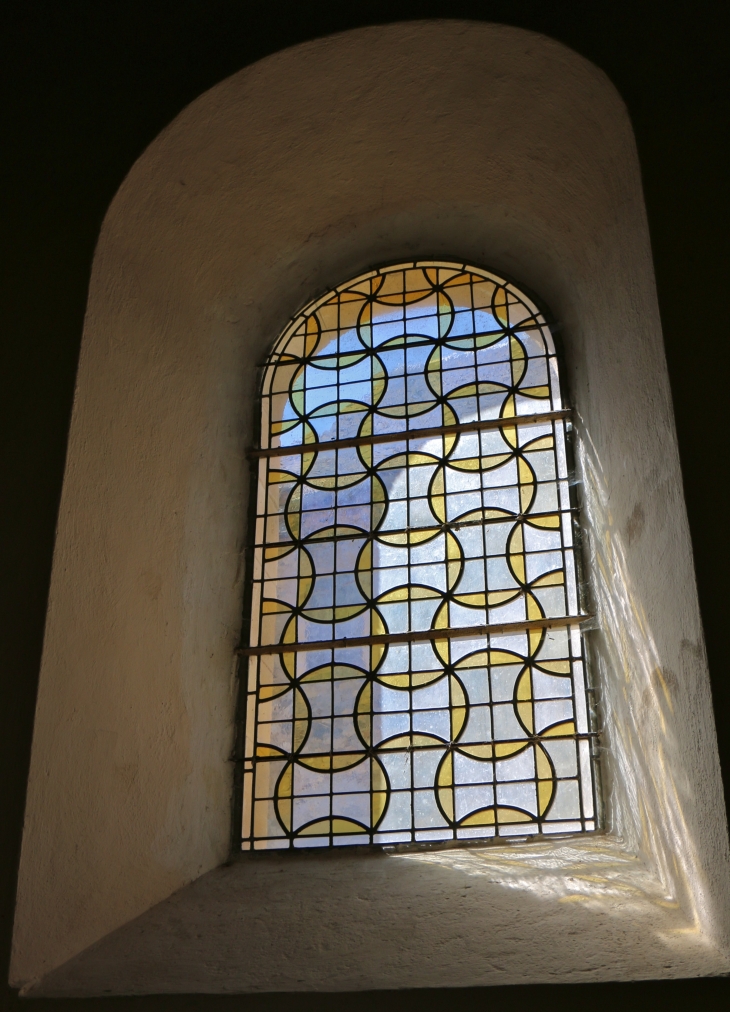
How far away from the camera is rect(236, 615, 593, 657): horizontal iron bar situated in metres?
3.83

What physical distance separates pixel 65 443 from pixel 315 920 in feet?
5.18

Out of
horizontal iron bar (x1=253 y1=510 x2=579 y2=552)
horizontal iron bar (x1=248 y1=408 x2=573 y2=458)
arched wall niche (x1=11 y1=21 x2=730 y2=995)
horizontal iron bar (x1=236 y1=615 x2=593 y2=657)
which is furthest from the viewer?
horizontal iron bar (x1=248 y1=408 x2=573 y2=458)

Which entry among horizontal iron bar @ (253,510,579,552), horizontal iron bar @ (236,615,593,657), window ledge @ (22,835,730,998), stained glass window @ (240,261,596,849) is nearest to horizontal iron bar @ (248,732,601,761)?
stained glass window @ (240,261,596,849)

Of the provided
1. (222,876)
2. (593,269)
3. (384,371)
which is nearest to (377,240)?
(384,371)

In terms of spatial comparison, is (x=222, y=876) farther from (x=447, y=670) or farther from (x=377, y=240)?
(x=377, y=240)

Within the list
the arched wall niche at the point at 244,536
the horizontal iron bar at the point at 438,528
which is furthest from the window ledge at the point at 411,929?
the horizontal iron bar at the point at 438,528

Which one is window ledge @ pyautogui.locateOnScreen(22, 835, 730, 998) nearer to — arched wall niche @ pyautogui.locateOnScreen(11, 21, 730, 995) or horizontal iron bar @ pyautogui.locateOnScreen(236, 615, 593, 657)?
arched wall niche @ pyautogui.locateOnScreen(11, 21, 730, 995)

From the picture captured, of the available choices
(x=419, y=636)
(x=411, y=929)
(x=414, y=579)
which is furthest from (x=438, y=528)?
(x=411, y=929)

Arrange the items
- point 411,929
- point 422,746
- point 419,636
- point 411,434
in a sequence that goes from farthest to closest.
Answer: point 411,434, point 419,636, point 422,746, point 411,929

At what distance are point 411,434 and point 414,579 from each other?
1.83 ft

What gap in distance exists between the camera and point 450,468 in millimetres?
4199

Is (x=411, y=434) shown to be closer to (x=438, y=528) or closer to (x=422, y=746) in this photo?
(x=438, y=528)

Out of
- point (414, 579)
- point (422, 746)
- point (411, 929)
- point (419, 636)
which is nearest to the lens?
point (411, 929)

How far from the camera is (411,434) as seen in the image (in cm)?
429
